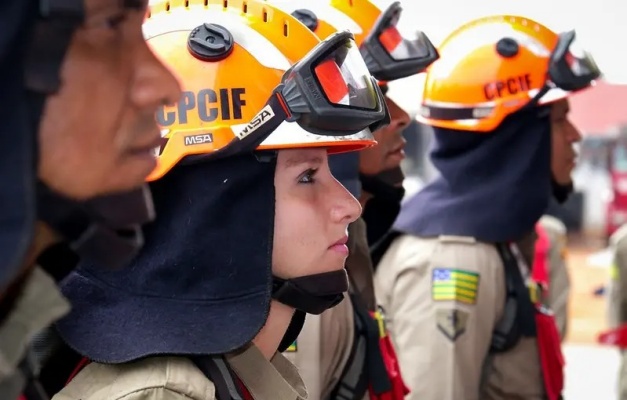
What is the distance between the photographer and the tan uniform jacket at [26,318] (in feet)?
3.76

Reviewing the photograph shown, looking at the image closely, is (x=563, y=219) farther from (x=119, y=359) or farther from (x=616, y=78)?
(x=119, y=359)

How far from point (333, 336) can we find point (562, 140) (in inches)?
63.4

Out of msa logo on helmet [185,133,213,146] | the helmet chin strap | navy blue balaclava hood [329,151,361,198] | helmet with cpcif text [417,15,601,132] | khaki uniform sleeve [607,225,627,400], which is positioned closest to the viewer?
msa logo on helmet [185,133,213,146]

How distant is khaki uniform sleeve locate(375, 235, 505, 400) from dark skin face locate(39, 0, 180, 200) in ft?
7.73

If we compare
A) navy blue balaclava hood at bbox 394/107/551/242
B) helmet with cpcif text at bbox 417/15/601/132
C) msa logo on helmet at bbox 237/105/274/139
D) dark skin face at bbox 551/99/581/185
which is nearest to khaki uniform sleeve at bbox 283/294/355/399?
msa logo on helmet at bbox 237/105/274/139

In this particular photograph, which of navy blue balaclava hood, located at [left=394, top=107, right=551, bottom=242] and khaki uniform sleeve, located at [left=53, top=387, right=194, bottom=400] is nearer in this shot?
khaki uniform sleeve, located at [left=53, top=387, right=194, bottom=400]

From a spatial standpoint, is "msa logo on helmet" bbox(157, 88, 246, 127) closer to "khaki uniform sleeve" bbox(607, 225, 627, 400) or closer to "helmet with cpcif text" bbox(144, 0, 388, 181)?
"helmet with cpcif text" bbox(144, 0, 388, 181)

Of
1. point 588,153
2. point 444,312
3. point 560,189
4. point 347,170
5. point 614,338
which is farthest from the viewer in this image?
point 588,153

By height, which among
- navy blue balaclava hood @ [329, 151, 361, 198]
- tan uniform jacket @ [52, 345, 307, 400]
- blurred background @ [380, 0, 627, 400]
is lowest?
blurred background @ [380, 0, 627, 400]

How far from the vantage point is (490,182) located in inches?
152

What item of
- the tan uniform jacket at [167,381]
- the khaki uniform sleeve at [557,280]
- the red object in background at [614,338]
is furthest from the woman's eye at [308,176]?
the khaki uniform sleeve at [557,280]

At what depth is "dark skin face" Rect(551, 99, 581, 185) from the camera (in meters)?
3.98

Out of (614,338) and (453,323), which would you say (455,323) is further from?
(614,338)

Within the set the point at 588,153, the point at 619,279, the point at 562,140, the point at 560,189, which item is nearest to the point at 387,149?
the point at 562,140
